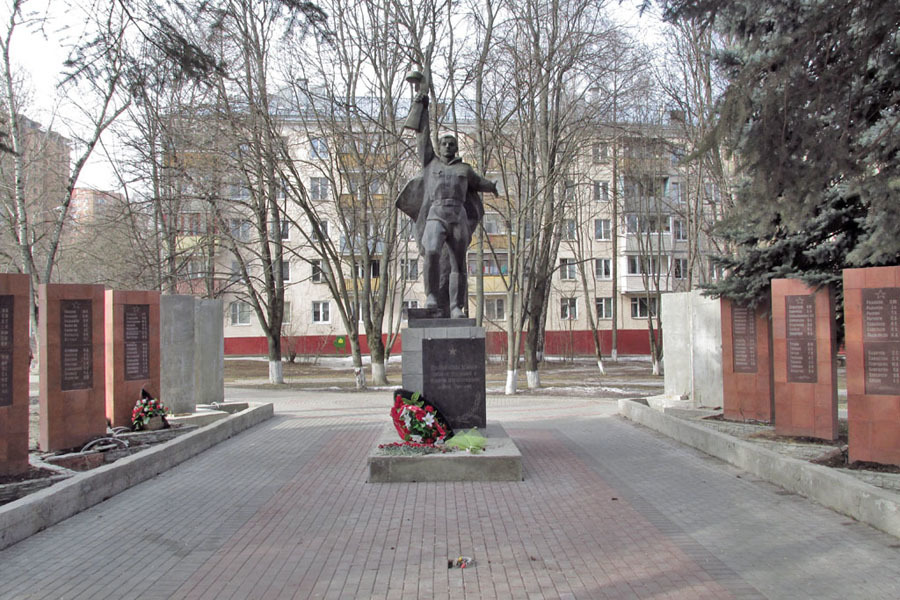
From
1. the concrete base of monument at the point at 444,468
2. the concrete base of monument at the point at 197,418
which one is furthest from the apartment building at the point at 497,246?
the concrete base of monument at the point at 444,468

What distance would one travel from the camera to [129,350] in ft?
34.0

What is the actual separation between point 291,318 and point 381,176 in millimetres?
20909

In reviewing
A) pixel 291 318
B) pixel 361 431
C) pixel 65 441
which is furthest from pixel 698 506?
pixel 291 318

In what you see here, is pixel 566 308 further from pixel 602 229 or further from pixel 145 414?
pixel 145 414

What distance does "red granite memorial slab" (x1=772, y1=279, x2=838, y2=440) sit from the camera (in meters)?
8.67

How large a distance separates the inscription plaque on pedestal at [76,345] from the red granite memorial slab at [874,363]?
860 centimetres

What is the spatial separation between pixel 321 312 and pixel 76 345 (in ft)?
108

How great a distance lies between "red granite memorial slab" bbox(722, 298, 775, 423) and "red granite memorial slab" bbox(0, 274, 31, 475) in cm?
924

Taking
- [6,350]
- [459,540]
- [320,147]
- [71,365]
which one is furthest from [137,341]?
[320,147]

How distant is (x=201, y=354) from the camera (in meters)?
13.8

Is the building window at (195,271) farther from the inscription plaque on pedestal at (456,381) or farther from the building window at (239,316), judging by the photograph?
the inscription plaque on pedestal at (456,381)

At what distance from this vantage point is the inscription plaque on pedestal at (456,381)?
8.48 metres

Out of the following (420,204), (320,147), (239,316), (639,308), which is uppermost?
(320,147)

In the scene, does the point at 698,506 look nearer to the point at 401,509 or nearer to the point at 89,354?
the point at 401,509
